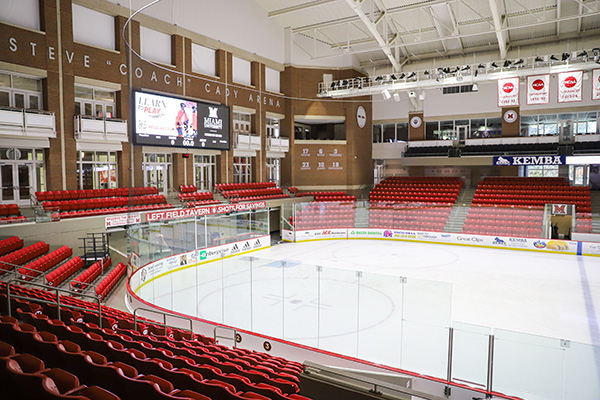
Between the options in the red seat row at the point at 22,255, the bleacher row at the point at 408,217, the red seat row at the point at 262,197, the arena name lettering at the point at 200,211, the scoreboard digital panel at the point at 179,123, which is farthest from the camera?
the red seat row at the point at 262,197

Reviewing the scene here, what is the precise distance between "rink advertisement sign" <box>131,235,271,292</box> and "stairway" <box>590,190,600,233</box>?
1520 cm

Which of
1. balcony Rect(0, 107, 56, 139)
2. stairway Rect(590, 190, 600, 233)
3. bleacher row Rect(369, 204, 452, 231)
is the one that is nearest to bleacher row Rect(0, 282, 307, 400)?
balcony Rect(0, 107, 56, 139)

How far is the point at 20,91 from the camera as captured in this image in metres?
15.6

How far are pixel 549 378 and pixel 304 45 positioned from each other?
25.9 m

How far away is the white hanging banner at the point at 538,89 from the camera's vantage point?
16812mm

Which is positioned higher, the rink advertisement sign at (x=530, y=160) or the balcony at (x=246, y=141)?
the balcony at (x=246, y=141)

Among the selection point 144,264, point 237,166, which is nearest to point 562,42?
point 237,166

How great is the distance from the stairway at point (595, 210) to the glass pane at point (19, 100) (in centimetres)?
2485

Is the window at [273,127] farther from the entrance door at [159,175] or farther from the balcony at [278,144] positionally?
the entrance door at [159,175]

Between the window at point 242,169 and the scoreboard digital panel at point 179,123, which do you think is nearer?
the scoreboard digital panel at point 179,123

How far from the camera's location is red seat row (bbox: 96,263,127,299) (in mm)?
10180

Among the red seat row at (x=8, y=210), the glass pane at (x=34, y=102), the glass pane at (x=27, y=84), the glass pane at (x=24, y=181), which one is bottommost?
the red seat row at (x=8, y=210)

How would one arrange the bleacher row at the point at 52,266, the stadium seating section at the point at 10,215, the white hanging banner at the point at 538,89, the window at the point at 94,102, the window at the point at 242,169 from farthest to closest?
the window at the point at 242,169 < the window at the point at 94,102 < the white hanging banner at the point at 538,89 < the stadium seating section at the point at 10,215 < the bleacher row at the point at 52,266

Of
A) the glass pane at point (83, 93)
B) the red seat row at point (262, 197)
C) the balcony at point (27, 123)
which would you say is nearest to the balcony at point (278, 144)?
the red seat row at point (262, 197)
